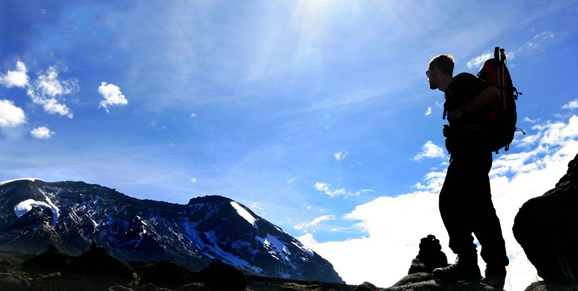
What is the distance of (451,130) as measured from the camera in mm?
6387

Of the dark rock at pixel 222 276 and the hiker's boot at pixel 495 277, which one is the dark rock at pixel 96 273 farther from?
the hiker's boot at pixel 495 277

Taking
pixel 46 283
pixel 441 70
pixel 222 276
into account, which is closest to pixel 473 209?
pixel 441 70

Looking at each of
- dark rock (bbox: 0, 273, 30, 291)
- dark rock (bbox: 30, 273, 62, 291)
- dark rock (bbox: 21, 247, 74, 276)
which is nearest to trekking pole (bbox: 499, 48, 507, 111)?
dark rock (bbox: 30, 273, 62, 291)

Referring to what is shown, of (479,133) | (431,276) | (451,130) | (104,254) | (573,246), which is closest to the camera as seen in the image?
(573,246)

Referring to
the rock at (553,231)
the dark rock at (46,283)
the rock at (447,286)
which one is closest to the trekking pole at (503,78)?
the rock at (553,231)

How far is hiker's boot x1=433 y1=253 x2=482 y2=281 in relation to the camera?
19.6ft

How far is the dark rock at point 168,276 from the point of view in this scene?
11992 mm

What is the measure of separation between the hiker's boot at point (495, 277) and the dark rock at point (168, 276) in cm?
855

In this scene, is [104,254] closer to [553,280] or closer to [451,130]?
[451,130]

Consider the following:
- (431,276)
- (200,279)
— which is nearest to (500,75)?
(431,276)

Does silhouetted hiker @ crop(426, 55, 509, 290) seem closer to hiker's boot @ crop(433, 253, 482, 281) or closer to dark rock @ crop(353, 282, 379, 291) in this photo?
hiker's boot @ crop(433, 253, 482, 281)

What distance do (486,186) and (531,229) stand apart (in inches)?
42.1

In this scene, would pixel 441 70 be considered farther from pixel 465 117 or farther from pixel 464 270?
pixel 464 270

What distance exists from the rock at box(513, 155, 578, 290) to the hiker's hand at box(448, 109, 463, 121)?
1841 millimetres
